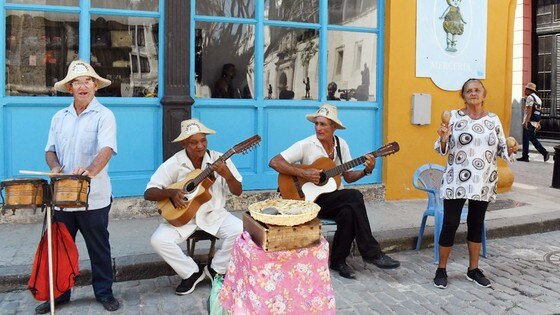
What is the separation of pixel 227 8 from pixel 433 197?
138 inches

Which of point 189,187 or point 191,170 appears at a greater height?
point 191,170

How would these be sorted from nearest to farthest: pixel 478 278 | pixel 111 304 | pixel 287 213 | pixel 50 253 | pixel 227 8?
pixel 287 213 < pixel 50 253 < pixel 111 304 < pixel 478 278 < pixel 227 8

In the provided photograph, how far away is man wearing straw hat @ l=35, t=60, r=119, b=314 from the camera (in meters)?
3.86

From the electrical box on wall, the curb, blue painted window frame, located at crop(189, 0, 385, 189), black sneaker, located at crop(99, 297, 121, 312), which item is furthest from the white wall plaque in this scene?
black sneaker, located at crop(99, 297, 121, 312)

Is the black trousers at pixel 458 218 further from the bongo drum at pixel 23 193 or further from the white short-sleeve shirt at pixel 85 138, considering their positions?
the bongo drum at pixel 23 193

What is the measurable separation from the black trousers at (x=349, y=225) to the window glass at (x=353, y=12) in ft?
11.3

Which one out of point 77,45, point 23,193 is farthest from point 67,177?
point 77,45

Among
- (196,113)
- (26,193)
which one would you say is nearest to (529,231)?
(196,113)

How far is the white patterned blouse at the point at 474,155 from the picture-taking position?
14.6ft

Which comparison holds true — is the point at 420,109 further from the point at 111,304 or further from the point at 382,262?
the point at 111,304

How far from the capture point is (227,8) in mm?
6922

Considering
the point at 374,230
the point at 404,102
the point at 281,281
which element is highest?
the point at 404,102

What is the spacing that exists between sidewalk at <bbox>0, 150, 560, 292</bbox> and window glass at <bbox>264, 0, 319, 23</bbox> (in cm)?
264

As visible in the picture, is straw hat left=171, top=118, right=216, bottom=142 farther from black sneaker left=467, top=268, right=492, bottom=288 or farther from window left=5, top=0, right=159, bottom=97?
black sneaker left=467, top=268, right=492, bottom=288
